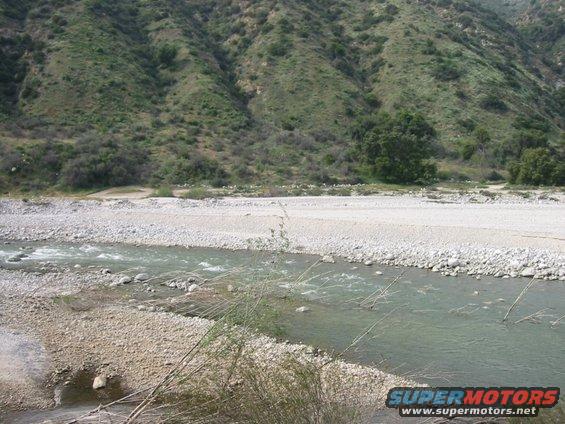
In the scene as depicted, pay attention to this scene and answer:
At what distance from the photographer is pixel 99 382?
8.84 meters

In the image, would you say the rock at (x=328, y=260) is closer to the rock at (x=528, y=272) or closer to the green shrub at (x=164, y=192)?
the rock at (x=528, y=272)

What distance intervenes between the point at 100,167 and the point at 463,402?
3300 centimetres

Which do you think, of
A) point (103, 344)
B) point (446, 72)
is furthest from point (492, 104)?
point (103, 344)

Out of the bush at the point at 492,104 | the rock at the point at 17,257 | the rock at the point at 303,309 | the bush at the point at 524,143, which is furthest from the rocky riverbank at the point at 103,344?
the bush at the point at 492,104

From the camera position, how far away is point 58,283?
1442 cm

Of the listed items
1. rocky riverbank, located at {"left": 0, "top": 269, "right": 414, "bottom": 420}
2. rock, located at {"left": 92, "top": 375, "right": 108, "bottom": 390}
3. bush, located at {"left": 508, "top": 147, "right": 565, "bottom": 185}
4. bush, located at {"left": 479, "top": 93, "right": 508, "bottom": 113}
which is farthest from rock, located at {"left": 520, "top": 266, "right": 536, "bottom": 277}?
bush, located at {"left": 479, "top": 93, "right": 508, "bottom": 113}

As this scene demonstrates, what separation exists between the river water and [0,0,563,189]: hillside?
863 inches

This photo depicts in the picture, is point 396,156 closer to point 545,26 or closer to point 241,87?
point 241,87

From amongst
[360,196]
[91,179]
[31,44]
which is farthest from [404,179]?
[31,44]

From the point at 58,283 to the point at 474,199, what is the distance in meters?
22.2

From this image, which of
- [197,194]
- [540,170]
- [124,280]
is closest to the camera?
[124,280]

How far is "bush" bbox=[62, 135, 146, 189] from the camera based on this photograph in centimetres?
3462

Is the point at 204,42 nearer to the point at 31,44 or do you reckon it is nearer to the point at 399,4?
the point at 31,44

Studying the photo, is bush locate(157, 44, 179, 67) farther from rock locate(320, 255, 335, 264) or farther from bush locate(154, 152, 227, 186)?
rock locate(320, 255, 335, 264)
